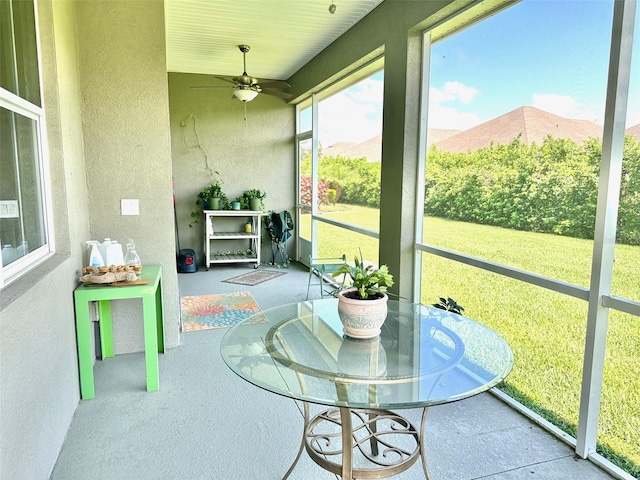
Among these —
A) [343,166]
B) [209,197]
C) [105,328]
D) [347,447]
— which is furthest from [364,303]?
[209,197]

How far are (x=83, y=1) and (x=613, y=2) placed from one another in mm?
3192

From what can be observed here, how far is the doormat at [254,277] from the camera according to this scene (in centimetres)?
558

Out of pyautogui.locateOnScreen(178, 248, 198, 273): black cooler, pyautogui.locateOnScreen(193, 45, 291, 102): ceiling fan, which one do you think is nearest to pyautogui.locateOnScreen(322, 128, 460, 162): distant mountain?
pyautogui.locateOnScreen(193, 45, 291, 102): ceiling fan

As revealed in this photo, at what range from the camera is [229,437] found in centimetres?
220

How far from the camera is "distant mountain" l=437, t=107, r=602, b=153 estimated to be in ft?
7.04

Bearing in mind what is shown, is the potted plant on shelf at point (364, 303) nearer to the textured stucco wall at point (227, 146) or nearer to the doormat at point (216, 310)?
the doormat at point (216, 310)

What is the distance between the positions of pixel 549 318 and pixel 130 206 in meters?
2.91

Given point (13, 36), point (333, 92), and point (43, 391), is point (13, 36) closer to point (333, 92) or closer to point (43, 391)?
point (43, 391)

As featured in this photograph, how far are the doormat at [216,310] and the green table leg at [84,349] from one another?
121cm

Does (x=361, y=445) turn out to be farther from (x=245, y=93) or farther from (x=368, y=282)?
(x=245, y=93)

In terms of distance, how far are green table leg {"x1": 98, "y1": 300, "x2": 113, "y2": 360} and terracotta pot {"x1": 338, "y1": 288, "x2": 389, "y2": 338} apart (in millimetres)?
2161

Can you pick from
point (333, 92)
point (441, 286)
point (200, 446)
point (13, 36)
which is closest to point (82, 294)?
point (200, 446)

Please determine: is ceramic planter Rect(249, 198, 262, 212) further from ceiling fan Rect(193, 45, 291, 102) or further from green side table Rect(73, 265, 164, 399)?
green side table Rect(73, 265, 164, 399)

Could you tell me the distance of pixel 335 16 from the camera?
396 cm
